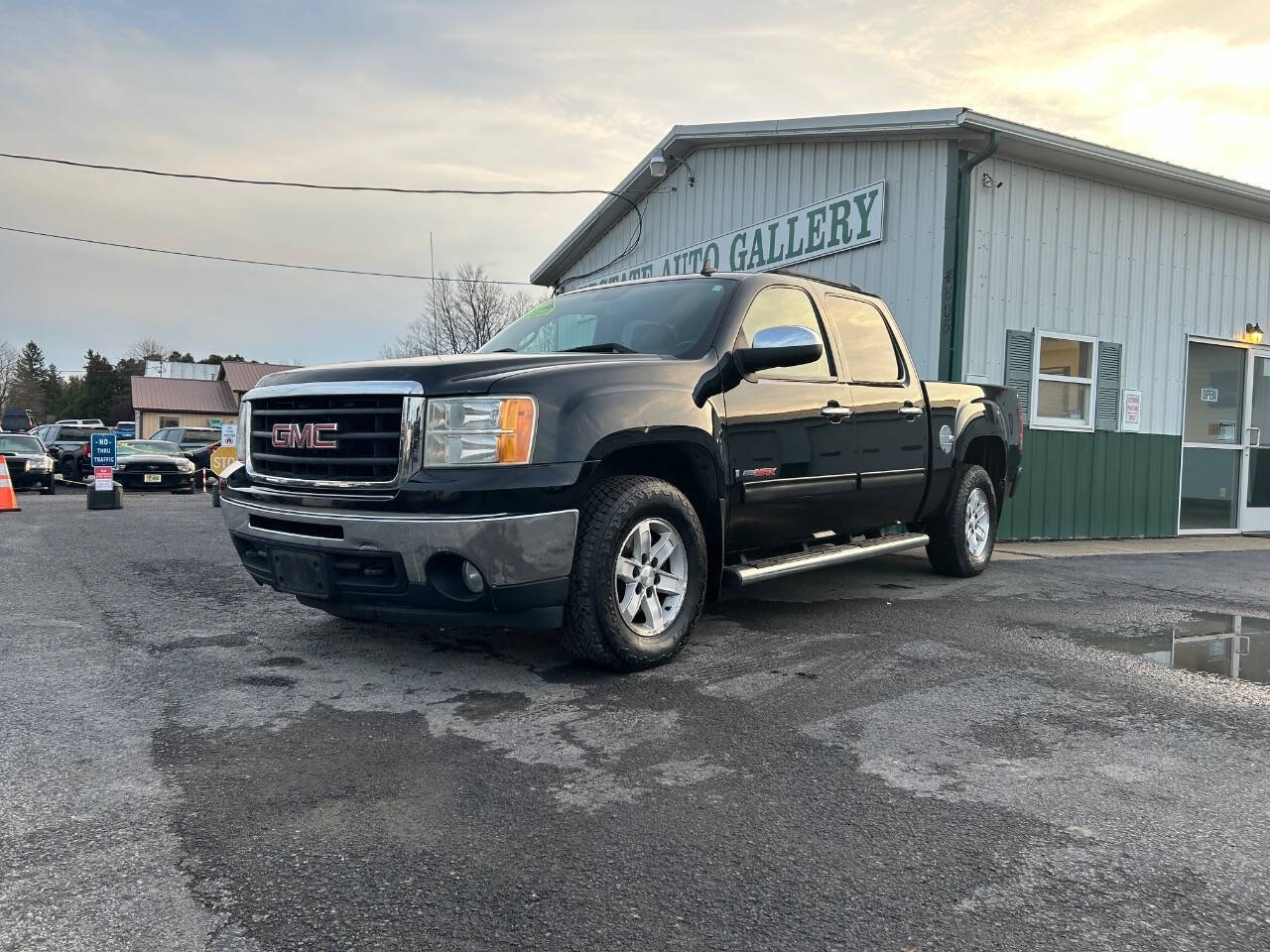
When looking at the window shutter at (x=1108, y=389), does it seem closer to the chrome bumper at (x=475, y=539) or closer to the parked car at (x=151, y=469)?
the chrome bumper at (x=475, y=539)

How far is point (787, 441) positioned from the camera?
5.18m

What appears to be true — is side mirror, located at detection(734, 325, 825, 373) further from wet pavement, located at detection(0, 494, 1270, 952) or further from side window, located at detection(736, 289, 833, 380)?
wet pavement, located at detection(0, 494, 1270, 952)

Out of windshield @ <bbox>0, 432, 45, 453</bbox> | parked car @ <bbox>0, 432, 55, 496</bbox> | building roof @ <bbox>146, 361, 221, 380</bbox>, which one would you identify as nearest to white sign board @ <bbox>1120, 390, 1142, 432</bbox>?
parked car @ <bbox>0, 432, 55, 496</bbox>

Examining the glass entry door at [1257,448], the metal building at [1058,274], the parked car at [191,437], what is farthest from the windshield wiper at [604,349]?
the parked car at [191,437]

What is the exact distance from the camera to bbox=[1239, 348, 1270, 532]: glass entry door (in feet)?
41.1

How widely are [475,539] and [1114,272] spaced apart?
9.77 meters

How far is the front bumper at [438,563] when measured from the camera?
3.79 meters

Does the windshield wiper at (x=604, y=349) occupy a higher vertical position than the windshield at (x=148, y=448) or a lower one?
higher

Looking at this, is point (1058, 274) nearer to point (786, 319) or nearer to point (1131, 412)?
point (1131, 412)

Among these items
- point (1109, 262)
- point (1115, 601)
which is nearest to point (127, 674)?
point (1115, 601)

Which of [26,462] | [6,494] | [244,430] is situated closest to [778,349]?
[244,430]

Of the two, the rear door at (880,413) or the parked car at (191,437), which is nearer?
Answer: the rear door at (880,413)

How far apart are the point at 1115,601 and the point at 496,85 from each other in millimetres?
11846

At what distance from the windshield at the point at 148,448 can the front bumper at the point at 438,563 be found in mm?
18703
